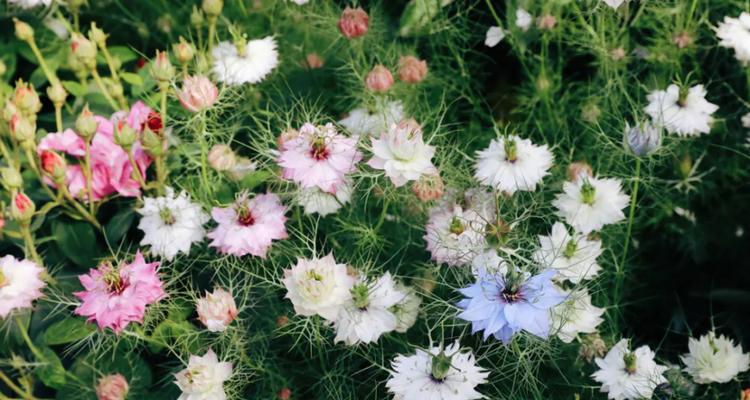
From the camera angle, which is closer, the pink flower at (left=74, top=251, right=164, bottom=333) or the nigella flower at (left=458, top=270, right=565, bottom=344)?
the nigella flower at (left=458, top=270, right=565, bottom=344)

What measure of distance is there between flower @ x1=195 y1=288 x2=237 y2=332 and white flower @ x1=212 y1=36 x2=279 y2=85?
0.40m

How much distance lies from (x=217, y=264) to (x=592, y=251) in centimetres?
51

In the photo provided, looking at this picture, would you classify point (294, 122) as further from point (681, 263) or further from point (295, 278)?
point (681, 263)

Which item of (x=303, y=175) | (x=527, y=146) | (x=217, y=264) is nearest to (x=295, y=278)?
(x=303, y=175)

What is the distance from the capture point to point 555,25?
4.64ft

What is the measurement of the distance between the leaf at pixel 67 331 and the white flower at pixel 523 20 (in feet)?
2.60

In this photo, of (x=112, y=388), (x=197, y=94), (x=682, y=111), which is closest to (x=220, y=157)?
(x=197, y=94)

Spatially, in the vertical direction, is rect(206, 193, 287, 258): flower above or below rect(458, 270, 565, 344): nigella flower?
below

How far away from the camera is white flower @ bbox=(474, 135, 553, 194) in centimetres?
112

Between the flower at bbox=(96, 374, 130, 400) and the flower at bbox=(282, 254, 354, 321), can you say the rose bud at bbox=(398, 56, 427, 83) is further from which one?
the flower at bbox=(96, 374, 130, 400)

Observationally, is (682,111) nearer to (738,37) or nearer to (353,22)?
Answer: (738,37)

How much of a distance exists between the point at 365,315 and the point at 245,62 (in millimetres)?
497

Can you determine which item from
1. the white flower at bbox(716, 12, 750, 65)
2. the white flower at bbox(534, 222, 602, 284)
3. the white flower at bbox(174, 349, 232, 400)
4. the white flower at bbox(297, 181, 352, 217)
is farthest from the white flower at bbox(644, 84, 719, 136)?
the white flower at bbox(174, 349, 232, 400)

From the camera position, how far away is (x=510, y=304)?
88cm
